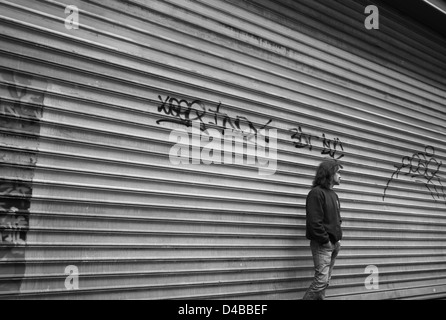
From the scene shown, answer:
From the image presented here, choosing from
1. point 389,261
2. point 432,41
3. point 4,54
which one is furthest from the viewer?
point 432,41

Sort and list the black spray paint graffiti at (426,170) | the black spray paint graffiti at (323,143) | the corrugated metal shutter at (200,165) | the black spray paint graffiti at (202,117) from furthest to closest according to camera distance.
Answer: the black spray paint graffiti at (426,170) < the black spray paint graffiti at (323,143) < the black spray paint graffiti at (202,117) < the corrugated metal shutter at (200,165)

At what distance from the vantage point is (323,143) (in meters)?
5.59

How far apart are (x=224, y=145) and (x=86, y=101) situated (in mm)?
1451

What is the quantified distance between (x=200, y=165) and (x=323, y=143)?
189 cm

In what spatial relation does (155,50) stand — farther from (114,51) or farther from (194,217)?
(194,217)

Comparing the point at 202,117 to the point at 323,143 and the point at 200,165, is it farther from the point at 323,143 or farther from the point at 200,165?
the point at 323,143

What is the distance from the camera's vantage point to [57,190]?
11.6ft

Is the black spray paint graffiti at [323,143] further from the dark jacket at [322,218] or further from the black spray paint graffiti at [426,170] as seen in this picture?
the black spray paint graffiti at [426,170]

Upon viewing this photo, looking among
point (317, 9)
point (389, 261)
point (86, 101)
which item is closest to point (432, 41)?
point (317, 9)

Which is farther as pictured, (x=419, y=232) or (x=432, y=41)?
(x=432, y=41)

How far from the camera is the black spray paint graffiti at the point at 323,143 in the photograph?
17.4ft

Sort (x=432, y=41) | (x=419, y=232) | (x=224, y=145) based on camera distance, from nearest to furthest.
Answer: (x=224, y=145) < (x=419, y=232) < (x=432, y=41)

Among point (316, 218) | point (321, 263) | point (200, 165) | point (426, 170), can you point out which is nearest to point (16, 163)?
point (200, 165)

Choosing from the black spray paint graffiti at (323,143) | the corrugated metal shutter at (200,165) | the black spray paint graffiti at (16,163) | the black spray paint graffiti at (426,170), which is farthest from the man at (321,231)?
the black spray paint graffiti at (16,163)
